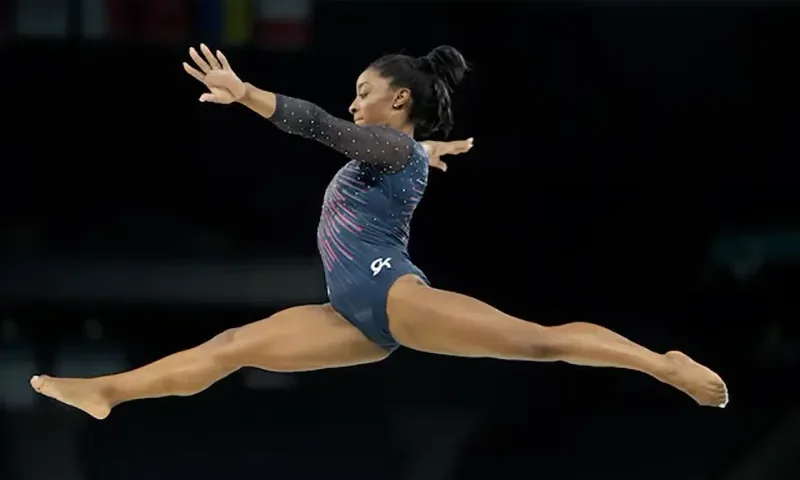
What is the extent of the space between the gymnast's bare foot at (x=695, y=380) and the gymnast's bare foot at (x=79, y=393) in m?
1.44

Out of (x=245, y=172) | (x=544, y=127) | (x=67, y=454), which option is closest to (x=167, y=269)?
(x=245, y=172)

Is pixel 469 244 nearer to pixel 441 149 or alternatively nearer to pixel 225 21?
pixel 225 21

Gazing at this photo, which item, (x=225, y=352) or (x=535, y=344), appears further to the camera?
(x=225, y=352)

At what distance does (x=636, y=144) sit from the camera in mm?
4875

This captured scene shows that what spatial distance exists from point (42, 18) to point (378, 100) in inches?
95.0

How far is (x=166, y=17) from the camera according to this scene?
474 cm

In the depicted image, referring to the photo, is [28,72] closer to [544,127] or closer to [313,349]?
[544,127]

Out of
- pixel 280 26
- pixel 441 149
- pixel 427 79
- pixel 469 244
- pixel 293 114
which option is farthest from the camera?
pixel 469 244

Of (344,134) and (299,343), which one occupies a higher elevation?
(344,134)

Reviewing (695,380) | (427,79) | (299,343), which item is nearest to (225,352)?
(299,343)

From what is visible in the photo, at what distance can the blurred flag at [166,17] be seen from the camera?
4.74 metres

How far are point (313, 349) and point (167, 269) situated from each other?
226 centimetres

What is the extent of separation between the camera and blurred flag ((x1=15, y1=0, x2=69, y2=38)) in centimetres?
475

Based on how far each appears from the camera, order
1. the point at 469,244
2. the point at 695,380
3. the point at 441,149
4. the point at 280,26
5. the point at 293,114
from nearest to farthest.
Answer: the point at 293,114 → the point at 695,380 → the point at 441,149 → the point at 280,26 → the point at 469,244
